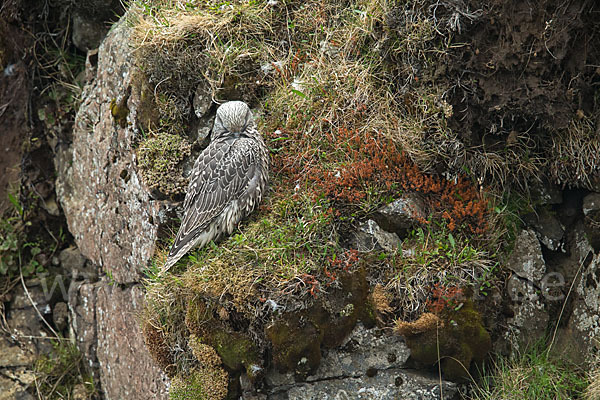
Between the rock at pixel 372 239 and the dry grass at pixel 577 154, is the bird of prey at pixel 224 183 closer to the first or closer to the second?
the rock at pixel 372 239

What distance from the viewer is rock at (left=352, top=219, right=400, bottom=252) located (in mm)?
5285

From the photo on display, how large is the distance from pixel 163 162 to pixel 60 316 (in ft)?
10.3

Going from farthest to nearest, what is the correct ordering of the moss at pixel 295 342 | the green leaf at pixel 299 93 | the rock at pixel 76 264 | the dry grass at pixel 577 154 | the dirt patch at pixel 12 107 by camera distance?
the dirt patch at pixel 12 107 < the rock at pixel 76 264 < the green leaf at pixel 299 93 < the dry grass at pixel 577 154 < the moss at pixel 295 342

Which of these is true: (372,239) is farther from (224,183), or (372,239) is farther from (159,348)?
(159,348)

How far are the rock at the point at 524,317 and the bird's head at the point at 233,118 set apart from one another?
2.88 metres

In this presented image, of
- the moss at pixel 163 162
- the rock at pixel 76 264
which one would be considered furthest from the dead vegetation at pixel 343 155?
the rock at pixel 76 264

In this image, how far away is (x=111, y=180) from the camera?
22.2 feet

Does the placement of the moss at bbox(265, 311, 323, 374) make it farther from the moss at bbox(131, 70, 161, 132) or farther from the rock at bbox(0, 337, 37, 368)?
the rock at bbox(0, 337, 37, 368)

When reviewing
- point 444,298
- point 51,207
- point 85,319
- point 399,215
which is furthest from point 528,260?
point 51,207

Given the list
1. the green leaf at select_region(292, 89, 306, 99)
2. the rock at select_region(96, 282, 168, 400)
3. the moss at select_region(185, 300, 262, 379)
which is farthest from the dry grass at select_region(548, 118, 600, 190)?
the rock at select_region(96, 282, 168, 400)

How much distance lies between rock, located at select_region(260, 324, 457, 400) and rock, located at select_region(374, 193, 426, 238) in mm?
966

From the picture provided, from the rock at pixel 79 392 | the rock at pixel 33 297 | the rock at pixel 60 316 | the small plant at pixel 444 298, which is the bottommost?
the rock at pixel 79 392

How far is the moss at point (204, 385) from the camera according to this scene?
5.11 meters

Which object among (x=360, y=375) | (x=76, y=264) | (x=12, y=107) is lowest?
(x=76, y=264)
